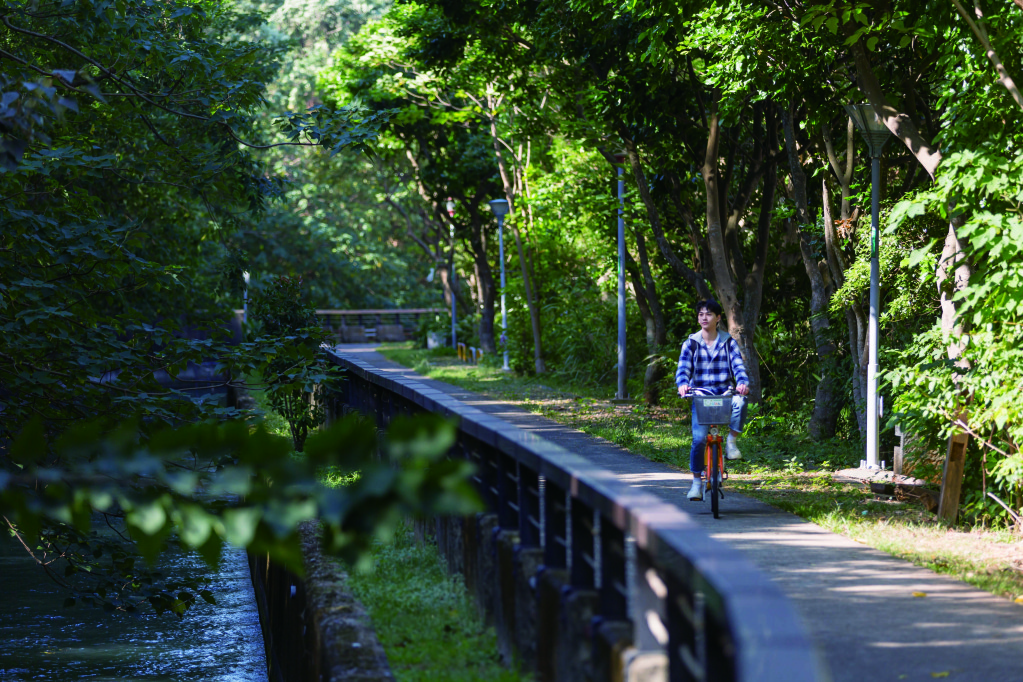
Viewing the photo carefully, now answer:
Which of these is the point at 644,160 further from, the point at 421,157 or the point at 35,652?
the point at 421,157

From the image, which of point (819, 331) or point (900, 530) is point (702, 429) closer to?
point (900, 530)

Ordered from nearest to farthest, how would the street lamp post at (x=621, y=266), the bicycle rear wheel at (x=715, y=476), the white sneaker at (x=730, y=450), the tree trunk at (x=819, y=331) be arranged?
the bicycle rear wheel at (x=715, y=476) → the white sneaker at (x=730, y=450) → the tree trunk at (x=819, y=331) → the street lamp post at (x=621, y=266)

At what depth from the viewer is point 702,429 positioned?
28.7 feet

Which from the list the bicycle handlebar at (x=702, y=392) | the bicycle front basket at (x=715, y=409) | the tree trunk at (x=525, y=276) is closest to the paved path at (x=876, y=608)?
the bicycle front basket at (x=715, y=409)

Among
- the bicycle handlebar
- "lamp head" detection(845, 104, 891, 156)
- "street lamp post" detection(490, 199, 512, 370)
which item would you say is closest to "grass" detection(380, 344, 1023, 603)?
the bicycle handlebar

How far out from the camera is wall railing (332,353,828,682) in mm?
2293

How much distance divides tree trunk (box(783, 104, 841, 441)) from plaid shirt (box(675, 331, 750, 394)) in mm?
5141

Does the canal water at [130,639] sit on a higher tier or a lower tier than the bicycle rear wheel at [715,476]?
lower

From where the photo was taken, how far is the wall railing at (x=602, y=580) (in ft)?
7.52

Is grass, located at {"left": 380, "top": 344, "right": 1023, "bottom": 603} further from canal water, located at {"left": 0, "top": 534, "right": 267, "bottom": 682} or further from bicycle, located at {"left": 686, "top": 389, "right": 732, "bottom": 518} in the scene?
canal water, located at {"left": 0, "top": 534, "right": 267, "bottom": 682}

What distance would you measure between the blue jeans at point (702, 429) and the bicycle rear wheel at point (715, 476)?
0.75 ft

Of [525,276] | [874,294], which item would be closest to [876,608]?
[874,294]

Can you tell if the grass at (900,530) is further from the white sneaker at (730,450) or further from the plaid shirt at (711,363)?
the plaid shirt at (711,363)

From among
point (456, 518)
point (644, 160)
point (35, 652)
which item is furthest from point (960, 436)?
point (644, 160)
